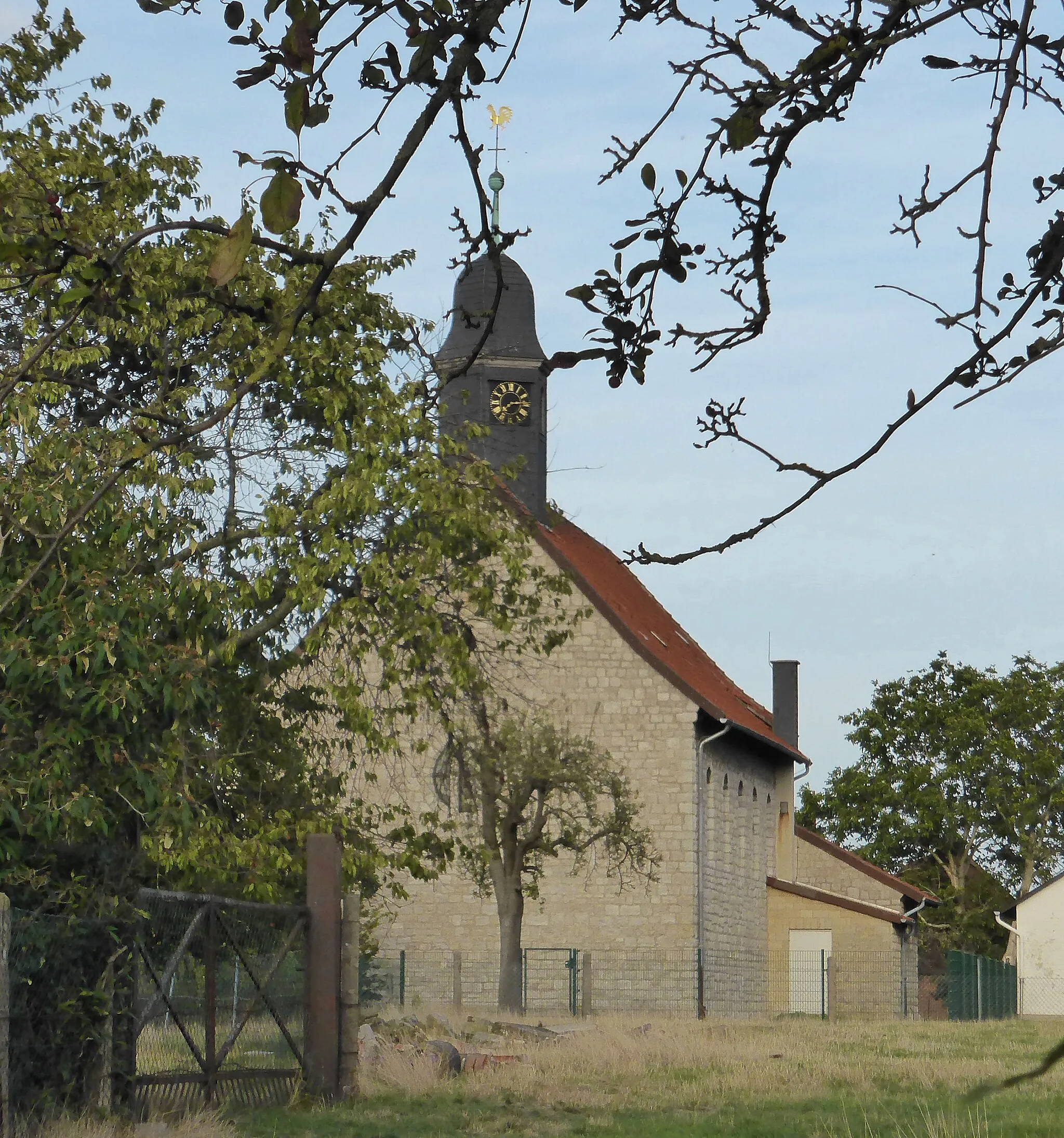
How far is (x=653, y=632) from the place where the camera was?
34.2 metres

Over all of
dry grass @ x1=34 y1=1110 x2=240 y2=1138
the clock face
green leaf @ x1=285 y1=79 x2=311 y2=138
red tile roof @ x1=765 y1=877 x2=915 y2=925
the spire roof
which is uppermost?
the spire roof

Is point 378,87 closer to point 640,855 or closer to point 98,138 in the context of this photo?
point 98,138

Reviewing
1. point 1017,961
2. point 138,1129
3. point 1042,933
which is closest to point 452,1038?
point 138,1129

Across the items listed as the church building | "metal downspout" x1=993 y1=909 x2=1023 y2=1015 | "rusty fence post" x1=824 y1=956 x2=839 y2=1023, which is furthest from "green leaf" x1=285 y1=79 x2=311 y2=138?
"metal downspout" x1=993 y1=909 x2=1023 y2=1015

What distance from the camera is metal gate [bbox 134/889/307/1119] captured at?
1020 cm

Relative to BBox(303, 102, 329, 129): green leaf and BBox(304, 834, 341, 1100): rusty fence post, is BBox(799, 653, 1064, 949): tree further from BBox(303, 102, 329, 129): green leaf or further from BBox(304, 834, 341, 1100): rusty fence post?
BBox(303, 102, 329, 129): green leaf

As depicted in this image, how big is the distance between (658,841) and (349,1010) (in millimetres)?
18917

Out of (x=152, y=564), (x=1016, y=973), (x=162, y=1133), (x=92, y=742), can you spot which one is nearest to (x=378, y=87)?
(x=162, y=1133)

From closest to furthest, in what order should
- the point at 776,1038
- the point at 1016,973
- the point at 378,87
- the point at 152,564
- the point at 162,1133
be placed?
the point at 378,87, the point at 162,1133, the point at 152,564, the point at 776,1038, the point at 1016,973

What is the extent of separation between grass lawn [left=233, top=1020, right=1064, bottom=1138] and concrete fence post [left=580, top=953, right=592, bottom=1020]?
8980 millimetres

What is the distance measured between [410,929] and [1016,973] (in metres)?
22.8

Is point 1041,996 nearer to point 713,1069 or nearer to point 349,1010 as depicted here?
point 713,1069

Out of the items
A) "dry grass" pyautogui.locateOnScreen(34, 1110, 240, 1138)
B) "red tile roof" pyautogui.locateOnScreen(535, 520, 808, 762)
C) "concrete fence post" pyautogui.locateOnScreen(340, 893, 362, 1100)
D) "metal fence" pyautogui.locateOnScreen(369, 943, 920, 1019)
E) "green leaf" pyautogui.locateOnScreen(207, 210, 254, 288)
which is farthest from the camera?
"red tile roof" pyautogui.locateOnScreen(535, 520, 808, 762)

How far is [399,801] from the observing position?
31547mm
